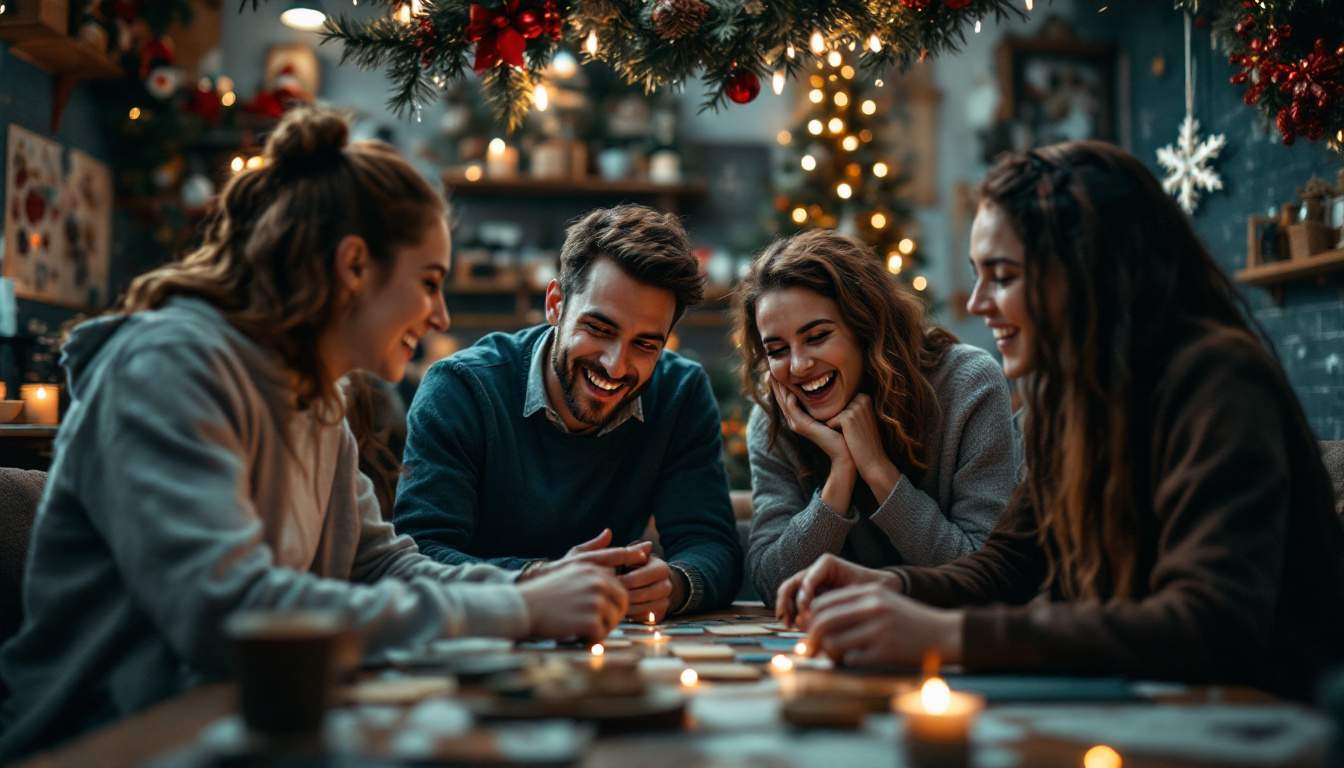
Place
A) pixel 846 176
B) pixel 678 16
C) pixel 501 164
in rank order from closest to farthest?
pixel 678 16
pixel 846 176
pixel 501 164

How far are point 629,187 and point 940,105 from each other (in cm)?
206

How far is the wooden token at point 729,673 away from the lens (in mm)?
1281

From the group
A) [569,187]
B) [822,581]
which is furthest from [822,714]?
[569,187]

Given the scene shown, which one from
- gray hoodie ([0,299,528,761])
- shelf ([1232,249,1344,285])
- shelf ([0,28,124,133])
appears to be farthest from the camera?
shelf ([0,28,124,133])

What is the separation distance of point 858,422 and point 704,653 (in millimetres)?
1074

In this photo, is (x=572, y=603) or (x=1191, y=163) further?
(x=1191, y=163)

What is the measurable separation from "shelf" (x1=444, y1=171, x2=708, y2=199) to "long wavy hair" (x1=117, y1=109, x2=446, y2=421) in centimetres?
493

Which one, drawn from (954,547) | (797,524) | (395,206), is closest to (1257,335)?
(954,547)

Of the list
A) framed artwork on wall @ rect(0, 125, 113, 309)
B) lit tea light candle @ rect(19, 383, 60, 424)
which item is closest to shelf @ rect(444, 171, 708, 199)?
framed artwork on wall @ rect(0, 125, 113, 309)

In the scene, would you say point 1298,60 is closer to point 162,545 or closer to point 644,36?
point 644,36

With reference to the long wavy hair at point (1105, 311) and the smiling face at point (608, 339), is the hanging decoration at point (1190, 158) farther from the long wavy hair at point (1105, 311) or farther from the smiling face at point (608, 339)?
the long wavy hair at point (1105, 311)

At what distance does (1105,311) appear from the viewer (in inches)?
59.2

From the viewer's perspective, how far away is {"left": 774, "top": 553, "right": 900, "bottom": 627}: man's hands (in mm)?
1633

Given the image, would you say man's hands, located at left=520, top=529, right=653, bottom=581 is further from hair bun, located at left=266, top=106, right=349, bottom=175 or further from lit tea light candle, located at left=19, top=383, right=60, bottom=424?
lit tea light candle, located at left=19, top=383, right=60, bottom=424
